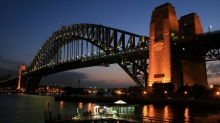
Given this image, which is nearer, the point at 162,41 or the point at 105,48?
the point at 162,41

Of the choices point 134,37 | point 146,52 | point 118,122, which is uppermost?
point 134,37

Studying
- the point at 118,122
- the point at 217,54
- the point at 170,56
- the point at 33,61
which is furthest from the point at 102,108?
the point at 33,61

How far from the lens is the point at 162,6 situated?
5666 centimetres

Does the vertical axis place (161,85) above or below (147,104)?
above

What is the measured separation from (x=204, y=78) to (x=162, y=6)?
17.2 m

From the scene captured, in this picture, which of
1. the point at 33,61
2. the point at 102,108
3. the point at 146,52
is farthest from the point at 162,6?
the point at 33,61

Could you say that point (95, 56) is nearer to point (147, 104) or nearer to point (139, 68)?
point (139, 68)

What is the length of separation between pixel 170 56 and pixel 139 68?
13144 millimetres

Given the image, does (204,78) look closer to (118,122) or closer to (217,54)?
(217,54)

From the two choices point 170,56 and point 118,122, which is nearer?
point 118,122

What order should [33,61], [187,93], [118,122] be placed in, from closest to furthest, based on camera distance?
[118,122], [187,93], [33,61]

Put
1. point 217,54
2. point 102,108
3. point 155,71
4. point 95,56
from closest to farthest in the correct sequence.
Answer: point 102,108
point 217,54
point 155,71
point 95,56

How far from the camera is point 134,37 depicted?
6794cm

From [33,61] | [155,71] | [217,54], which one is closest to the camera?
[217,54]
